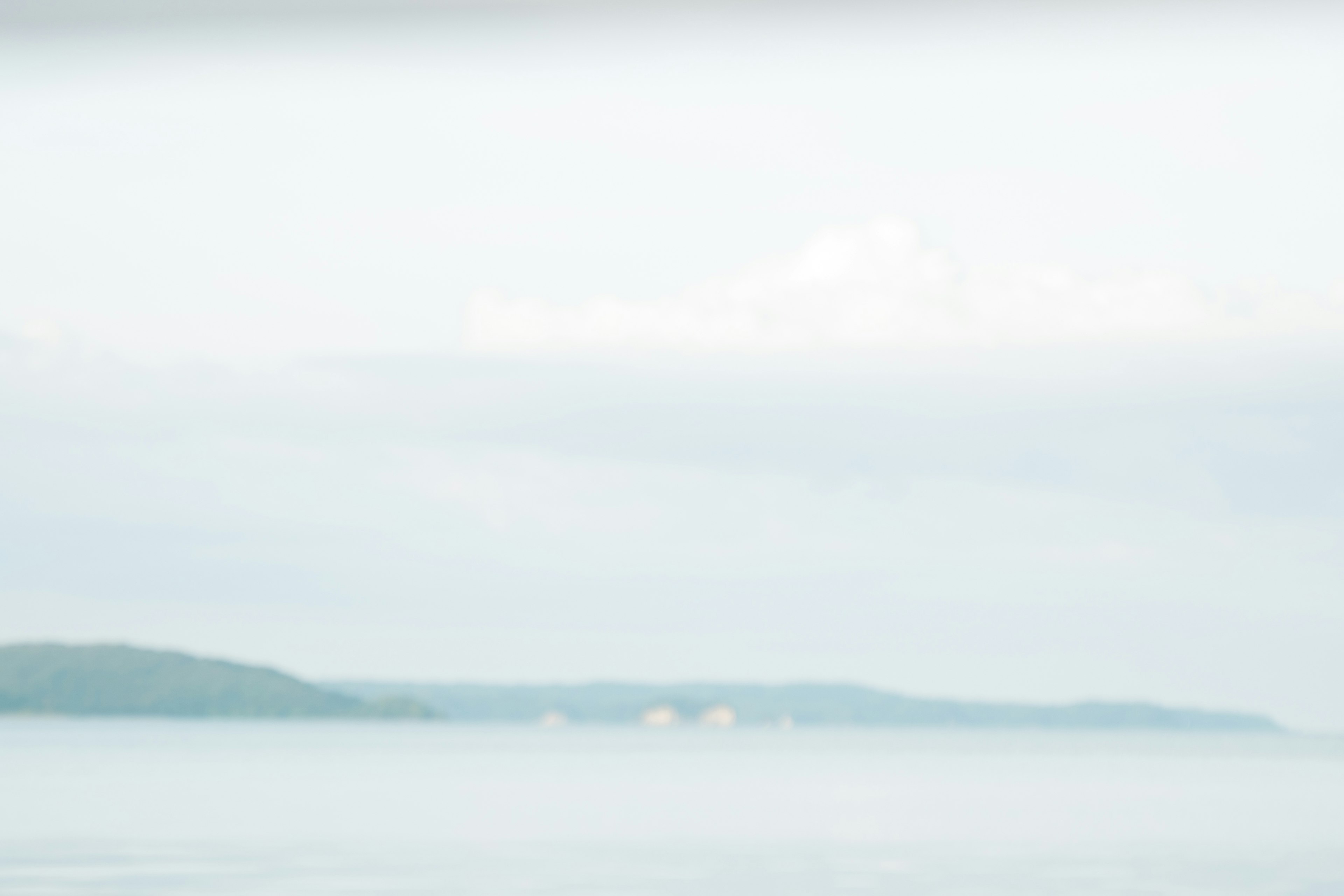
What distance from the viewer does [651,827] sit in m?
11.6

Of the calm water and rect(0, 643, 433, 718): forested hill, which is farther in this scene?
rect(0, 643, 433, 718): forested hill

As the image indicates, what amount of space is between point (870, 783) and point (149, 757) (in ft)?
32.4

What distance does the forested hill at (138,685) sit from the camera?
83.0 ft

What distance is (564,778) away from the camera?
720 inches

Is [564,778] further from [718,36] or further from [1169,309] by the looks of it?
[718,36]

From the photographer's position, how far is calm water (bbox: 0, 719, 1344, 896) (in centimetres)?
826

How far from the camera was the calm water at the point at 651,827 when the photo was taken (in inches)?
325

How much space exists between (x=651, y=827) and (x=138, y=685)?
713 inches

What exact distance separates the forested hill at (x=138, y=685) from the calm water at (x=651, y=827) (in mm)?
1745

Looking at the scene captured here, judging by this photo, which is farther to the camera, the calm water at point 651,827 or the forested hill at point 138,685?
the forested hill at point 138,685

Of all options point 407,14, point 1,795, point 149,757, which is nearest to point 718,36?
point 407,14

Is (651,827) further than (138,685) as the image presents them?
No

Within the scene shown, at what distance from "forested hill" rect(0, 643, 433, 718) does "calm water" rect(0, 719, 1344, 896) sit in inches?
68.7

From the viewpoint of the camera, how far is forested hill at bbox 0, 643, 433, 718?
83.0 ft
